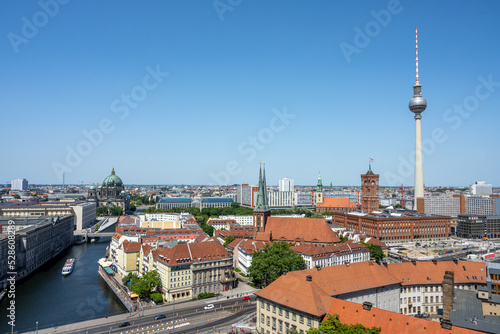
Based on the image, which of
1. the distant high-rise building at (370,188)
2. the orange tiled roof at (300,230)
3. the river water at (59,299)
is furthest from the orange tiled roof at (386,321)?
the distant high-rise building at (370,188)

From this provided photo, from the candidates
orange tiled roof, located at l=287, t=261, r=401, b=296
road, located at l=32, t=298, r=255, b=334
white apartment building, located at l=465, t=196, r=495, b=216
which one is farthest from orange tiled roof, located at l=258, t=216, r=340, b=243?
white apartment building, located at l=465, t=196, r=495, b=216

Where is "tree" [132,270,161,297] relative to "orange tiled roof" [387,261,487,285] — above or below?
below

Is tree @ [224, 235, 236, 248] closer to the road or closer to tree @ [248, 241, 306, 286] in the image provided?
tree @ [248, 241, 306, 286]

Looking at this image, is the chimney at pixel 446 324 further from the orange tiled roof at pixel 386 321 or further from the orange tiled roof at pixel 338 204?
the orange tiled roof at pixel 338 204

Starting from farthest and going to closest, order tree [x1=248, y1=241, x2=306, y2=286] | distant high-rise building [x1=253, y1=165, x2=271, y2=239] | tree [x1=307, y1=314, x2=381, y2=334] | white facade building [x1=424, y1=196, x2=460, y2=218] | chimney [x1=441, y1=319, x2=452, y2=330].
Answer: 1. white facade building [x1=424, y1=196, x2=460, y2=218]
2. distant high-rise building [x1=253, y1=165, x2=271, y2=239]
3. tree [x1=248, y1=241, x2=306, y2=286]
4. tree [x1=307, y1=314, x2=381, y2=334]
5. chimney [x1=441, y1=319, x2=452, y2=330]

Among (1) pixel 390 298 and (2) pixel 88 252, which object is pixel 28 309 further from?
(1) pixel 390 298

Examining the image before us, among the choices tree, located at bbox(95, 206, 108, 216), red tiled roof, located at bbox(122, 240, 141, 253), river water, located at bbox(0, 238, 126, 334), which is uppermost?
red tiled roof, located at bbox(122, 240, 141, 253)
